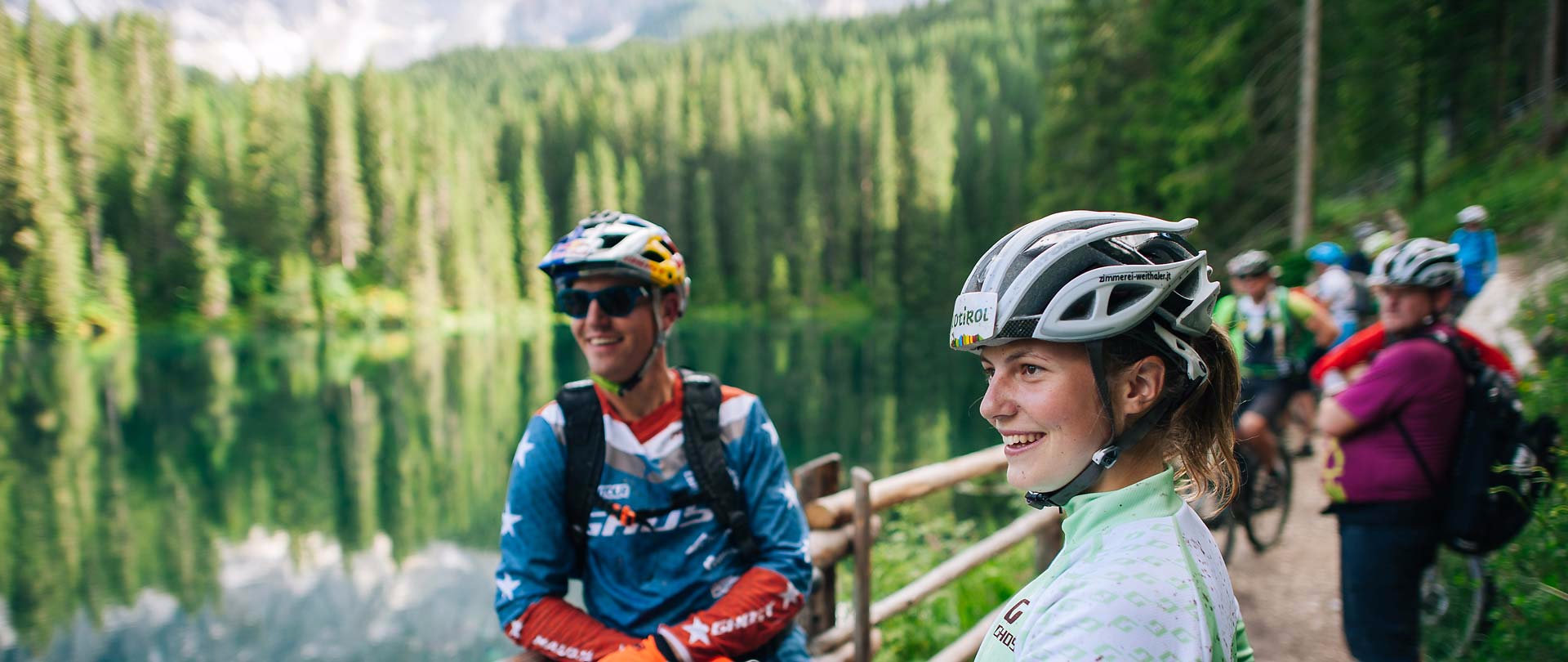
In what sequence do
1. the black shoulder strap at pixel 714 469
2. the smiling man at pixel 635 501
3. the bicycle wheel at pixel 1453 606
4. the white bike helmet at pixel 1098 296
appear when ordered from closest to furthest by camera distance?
1. the white bike helmet at pixel 1098 296
2. the smiling man at pixel 635 501
3. the black shoulder strap at pixel 714 469
4. the bicycle wheel at pixel 1453 606

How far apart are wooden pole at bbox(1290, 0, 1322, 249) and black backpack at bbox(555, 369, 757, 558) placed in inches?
619

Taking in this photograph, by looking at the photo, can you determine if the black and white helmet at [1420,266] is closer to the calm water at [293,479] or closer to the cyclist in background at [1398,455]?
the cyclist in background at [1398,455]

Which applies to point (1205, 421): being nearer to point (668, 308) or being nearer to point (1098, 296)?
point (1098, 296)

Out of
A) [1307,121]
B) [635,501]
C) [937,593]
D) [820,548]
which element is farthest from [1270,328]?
[1307,121]

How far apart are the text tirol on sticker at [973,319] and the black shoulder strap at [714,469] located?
4.76ft

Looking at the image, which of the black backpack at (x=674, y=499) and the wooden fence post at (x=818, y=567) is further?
the wooden fence post at (x=818, y=567)

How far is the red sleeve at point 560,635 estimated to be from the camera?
2.58 meters

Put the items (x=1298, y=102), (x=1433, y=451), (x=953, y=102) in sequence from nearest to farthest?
(x=1433, y=451), (x=1298, y=102), (x=953, y=102)

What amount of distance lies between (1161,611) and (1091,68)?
27.9 m

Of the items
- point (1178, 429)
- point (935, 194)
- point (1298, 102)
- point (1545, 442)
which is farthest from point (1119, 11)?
point (935, 194)

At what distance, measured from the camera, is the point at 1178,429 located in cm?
145

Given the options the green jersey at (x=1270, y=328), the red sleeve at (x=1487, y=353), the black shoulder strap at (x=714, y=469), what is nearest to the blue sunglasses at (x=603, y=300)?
the black shoulder strap at (x=714, y=469)

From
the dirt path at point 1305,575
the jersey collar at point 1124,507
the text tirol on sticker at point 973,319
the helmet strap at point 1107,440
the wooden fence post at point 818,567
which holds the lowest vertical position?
the dirt path at point 1305,575

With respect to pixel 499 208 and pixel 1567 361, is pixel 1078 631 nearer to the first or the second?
pixel 1567 361
